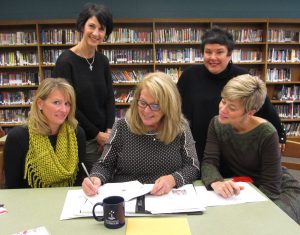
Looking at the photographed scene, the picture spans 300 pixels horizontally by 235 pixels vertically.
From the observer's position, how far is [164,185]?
1.49m

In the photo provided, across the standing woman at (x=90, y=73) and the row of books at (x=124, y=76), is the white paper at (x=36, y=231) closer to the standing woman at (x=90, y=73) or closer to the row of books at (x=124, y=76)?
the standing woman at (x=90, y=73)

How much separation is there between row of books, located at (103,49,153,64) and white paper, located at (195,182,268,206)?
3871 millimetres

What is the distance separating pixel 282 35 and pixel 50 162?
15.8 ft

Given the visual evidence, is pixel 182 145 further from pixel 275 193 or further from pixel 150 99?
pixel 275 193

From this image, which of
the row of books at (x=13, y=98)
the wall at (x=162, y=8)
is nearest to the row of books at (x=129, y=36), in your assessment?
the wall at (x=162, y=8)

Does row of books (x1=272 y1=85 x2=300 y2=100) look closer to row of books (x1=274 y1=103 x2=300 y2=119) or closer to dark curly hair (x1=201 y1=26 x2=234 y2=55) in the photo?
row of books (x1=274 y1=103 x2=300 y2=119)

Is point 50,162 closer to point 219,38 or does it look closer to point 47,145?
point 47,145

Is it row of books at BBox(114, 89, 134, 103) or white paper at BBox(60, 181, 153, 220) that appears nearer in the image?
white paper at BBox(60, 181, 153, 220)

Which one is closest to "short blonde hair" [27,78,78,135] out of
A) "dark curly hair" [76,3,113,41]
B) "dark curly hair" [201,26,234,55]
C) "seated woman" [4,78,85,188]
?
"seated woman" [4,78,85,188]

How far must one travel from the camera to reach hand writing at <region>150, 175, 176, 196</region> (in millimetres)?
1457

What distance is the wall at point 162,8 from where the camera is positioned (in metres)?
5.23

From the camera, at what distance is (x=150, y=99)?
1.66 metres

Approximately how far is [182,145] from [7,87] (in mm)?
4387

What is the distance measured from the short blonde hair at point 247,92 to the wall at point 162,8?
3945 millimetres
